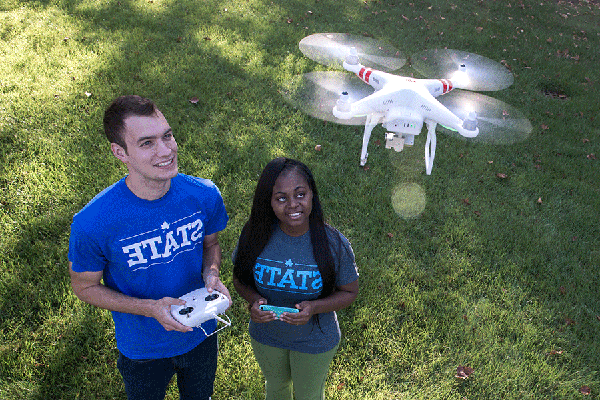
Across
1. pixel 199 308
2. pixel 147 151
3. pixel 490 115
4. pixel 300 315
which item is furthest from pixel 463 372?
pixel 147 151

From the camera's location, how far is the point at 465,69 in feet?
13.5

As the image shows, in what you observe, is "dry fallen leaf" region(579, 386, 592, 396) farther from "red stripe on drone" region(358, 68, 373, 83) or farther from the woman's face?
"red stripe on drone" region(358, 68, 373, 83)

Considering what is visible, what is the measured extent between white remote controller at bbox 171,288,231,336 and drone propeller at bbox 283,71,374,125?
239cm

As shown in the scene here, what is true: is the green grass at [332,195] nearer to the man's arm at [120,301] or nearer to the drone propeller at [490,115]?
the drone propeller at [490,115]

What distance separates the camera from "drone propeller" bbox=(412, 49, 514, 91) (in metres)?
4.04

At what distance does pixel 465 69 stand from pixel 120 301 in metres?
3.49

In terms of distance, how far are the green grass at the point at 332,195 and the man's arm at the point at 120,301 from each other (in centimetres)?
151

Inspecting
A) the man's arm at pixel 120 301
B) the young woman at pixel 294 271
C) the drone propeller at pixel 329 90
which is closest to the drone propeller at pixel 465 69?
the drone propeller at pixel 329 90

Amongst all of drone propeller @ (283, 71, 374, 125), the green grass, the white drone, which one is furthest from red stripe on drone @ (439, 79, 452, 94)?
the green grass

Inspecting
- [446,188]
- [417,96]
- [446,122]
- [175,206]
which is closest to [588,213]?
[446,188]

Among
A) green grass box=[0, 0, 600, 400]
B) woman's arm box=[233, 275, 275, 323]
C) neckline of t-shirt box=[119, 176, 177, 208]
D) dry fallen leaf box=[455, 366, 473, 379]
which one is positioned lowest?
dry fallen leaf box=[455, 366, 473, 379]

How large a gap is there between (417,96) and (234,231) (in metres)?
2.17

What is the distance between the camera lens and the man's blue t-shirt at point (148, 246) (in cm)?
200

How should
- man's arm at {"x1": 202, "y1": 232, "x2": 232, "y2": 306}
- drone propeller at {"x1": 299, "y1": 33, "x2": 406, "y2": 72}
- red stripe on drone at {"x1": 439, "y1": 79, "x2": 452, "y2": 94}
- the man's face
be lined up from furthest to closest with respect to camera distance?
drone propeller at {"x1": 299, "y1": 33, "x2": 406, "y2": 72}
red stripe on drone at {"x1": 439, "y1": 79, "x2": 452, "y2": 94}
man's arm at {"x1": 202, "y1": 232, "x2": 232, "y2": 306}
the man's face
